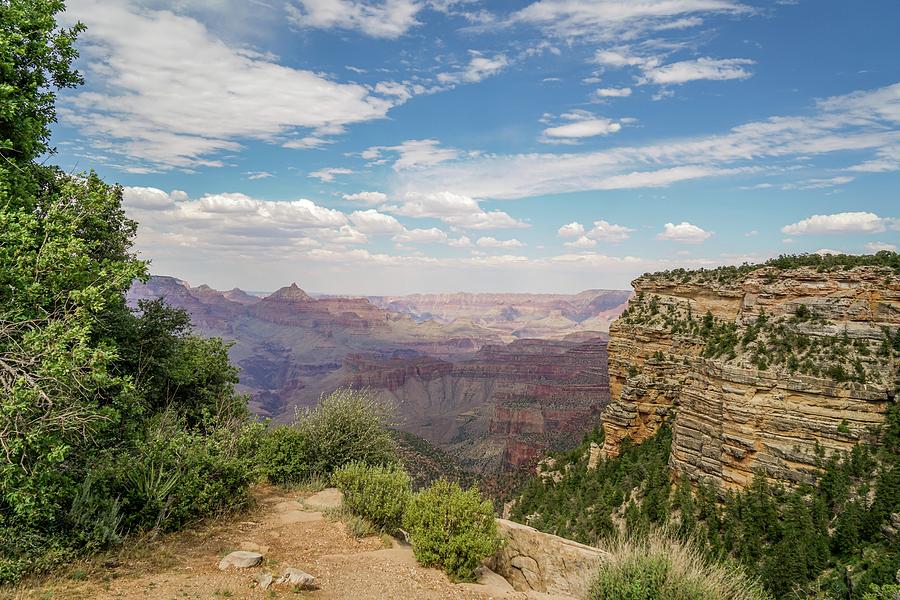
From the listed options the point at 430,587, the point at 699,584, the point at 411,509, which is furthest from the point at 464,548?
the point at 699,584

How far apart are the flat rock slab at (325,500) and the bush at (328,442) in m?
0.88

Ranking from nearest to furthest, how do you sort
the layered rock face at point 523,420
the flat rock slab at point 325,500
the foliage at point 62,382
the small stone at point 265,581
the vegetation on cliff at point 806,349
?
the foliage at point 62,382 < the small stone at point 265,581 < the flat rock slab at point 325,500 < the vegetation on cliff at point 806,349 < the layered rock face at point 523,420

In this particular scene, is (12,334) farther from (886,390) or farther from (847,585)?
(886,390)

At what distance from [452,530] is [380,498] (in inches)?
112

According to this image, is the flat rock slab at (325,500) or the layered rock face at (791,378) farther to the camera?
the layered rock face at (791,378)

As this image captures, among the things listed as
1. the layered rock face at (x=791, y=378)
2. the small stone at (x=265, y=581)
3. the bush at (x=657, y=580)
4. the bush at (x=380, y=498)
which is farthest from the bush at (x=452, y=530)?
the layered rock face at (x=791, y=378)

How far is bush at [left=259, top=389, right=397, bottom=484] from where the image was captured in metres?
16.0

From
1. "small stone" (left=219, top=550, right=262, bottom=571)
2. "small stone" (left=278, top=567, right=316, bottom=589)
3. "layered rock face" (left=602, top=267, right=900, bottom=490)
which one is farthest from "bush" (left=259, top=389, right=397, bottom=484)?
"layered rock face" (left=602, top=267, right=900, bottom=490)

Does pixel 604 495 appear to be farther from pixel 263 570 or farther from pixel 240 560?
pixel 240 560

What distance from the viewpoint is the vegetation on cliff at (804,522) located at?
14.5 meters

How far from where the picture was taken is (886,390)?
56.4 ft

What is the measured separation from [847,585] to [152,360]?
2422cm

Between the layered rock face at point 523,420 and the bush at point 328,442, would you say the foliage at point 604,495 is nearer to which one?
the bush at point 328,442

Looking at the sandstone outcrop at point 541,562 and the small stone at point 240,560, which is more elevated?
Result: the small stone at point 240,560
